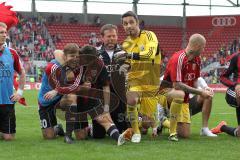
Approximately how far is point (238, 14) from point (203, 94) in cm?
3417

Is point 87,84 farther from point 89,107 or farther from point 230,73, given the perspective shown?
point 230,73

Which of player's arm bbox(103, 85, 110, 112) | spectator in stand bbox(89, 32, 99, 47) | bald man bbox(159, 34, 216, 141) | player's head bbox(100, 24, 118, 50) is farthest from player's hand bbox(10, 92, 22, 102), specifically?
spectator in stand bbox(89, 32, 99, 47)

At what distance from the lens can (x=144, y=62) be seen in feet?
24.0

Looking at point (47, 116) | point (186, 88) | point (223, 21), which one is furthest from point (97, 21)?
point (186, 88)

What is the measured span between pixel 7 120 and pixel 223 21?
112 ft

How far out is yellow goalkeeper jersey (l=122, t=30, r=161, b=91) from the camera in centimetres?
713

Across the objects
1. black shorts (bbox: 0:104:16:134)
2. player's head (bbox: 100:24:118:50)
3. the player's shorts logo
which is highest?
player's head (bbox: 100:24:118:50)

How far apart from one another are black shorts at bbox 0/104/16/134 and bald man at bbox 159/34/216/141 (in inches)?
90.7

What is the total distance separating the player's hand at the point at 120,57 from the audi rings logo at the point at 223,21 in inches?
1322

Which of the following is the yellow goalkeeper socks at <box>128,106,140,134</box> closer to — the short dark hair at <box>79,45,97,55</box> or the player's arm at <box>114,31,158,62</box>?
the player's arm at <box>114,31,158,62</box>

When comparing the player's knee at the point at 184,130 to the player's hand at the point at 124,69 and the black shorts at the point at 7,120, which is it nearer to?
the player's hand at the point at 124,69

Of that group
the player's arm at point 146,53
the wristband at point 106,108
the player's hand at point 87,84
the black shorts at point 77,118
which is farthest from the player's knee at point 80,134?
the player's arm at point 146,53

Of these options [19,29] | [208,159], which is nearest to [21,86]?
[208,159]

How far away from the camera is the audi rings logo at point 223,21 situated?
129 feet
